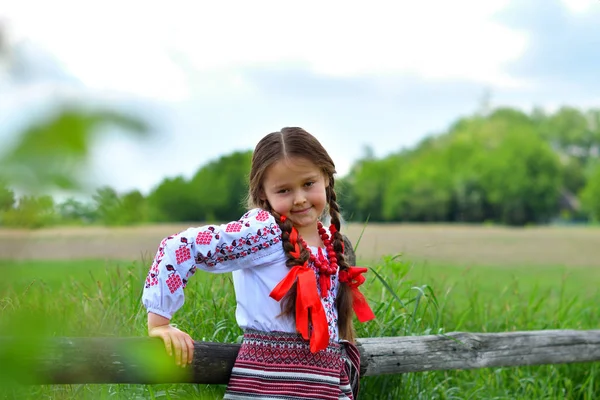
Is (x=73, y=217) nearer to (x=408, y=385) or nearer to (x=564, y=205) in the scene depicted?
(x=408, y=385)

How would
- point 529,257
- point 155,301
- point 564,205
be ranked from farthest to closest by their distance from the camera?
1. point 564,205
2. point 529,257
3. point 155,301

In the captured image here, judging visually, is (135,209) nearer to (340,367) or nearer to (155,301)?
(155,301)

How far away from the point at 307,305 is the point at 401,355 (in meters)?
0.84

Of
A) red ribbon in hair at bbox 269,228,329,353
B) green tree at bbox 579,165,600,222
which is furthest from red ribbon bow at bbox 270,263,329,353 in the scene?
green tree at bbox 579,165,600,222

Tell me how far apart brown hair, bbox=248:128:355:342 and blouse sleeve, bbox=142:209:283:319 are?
0.06 meters

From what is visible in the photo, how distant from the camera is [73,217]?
0.31 metres

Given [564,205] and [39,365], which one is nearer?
[39,365]

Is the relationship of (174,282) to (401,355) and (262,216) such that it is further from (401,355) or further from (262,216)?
(401,355)

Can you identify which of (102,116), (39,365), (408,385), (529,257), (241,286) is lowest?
(529,257)

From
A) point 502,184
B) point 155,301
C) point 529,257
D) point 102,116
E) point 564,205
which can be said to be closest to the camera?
point 102,116

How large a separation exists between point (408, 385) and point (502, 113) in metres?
50.5

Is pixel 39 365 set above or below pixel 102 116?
below

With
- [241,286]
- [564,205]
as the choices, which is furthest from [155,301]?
[564,205]

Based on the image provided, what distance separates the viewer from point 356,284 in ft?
7.07
